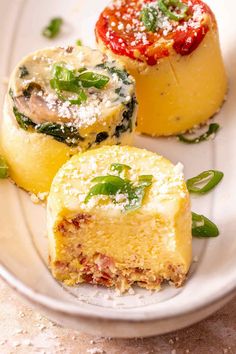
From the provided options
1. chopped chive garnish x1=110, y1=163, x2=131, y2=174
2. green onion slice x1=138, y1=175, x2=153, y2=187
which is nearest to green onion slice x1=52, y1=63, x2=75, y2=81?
chopped chive garnish x1=110, y1=163, x2=131, y2=174

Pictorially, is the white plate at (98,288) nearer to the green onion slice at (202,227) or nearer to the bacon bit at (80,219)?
the green onion slice at (202,227)

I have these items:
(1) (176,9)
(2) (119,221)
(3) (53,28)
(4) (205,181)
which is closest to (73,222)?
(2) (119,221)

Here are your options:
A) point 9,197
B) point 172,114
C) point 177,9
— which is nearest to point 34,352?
point 9,197

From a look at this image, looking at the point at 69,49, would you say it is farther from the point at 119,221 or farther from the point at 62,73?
the point at 119,221

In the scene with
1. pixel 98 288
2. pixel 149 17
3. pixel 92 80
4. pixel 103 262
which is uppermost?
pixel 149 17

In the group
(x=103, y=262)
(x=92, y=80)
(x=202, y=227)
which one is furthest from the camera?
(x=92, y=80)

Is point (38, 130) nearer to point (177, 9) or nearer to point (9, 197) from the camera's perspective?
point (9, 197)

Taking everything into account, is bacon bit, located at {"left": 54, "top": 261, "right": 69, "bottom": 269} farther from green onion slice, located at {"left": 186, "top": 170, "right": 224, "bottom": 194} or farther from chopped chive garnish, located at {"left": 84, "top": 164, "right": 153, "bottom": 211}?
green onion slice, located at {"left": 186, "top": 170, "right": 224, "bottom": 194}
